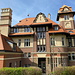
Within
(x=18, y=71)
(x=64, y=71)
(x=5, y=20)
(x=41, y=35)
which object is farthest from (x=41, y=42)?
(x=5, y=20)

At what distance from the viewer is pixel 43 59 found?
2481 cm

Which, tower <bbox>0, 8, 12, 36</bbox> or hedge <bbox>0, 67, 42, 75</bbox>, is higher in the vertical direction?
tower <bbox>0, 8, 12, 36</bbox>

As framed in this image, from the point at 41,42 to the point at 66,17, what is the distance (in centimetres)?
1406

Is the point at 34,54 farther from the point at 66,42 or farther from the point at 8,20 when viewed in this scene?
the point at 8,20

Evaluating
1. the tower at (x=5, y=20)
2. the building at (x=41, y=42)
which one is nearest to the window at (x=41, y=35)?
the building at (x=41, y=42)

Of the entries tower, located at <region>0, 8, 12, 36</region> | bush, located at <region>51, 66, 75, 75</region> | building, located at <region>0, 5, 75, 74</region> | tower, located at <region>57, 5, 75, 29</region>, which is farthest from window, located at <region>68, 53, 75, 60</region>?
tower, located at <region>0, 8, 12, 36</region>

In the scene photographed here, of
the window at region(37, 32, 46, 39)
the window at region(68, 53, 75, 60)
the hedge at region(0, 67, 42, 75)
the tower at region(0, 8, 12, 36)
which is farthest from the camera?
the tower at region(0, 8, 12, 36)

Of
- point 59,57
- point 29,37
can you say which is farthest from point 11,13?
point 59,57

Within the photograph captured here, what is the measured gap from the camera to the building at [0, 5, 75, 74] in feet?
74.9

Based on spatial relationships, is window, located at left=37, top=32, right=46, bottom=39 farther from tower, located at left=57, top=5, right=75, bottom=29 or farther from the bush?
tower, located at left=57, top=5, right=75, bottom=29

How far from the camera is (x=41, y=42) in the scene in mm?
23922

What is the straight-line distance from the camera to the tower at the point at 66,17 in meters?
31.8

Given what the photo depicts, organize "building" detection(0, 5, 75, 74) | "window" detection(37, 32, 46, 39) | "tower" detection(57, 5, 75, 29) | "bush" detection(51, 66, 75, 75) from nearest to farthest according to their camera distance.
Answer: "bush" detection(51, 66, 75, 75) → "building" detection(0, 5, 75, 74) → "window" detection(37, 32, 46, 39) → "tower" detection(57, 5, 75, 29)

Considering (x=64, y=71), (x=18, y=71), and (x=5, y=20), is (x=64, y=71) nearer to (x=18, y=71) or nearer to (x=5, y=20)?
(x=18, y=71)
